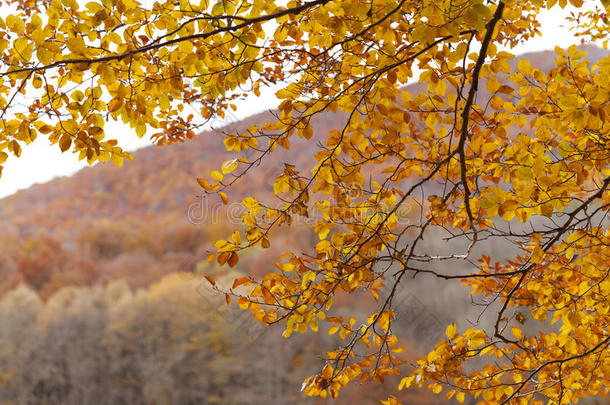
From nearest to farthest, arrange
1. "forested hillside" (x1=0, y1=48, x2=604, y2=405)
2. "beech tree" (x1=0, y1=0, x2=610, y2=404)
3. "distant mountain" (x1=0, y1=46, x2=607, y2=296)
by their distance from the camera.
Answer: "beech tree" (x1=0, y1=0, x2=610, y2=404) → "forested hillside" (x1=0, y1=48, x2=604, y2=405) → "distant mountain" (x1=0, y1=46, x2=607, y2=296)

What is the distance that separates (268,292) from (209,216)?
765 centimetres

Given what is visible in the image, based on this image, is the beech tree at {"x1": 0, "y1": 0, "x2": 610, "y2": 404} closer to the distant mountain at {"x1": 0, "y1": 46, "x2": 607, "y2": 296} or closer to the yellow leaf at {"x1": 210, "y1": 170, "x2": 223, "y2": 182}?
the yellow leaf at {"x1": 210, "y1": 170, "x2": 223, "y2": 182}

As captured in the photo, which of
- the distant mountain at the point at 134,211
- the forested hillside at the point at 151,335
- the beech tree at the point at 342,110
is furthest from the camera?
the distant mountain at the point at 134,211

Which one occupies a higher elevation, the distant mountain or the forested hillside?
the distant mountain

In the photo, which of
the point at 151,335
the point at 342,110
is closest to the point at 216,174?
the point at 342,110

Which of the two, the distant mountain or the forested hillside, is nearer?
the forested hillside

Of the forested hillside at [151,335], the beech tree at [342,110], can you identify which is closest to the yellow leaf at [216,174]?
the beech tree at [342,110]

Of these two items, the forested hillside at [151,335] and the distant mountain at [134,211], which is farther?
the distant mountain at [134,211]

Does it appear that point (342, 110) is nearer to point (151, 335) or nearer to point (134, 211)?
point (151, 335)

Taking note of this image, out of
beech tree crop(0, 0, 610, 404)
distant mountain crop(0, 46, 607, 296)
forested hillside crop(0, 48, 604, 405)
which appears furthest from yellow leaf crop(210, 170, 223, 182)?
distant mountain crop(0, 46, 607, 296)

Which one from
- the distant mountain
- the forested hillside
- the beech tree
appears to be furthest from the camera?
the distant mountain

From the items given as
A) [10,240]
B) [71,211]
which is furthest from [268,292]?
[71,211]

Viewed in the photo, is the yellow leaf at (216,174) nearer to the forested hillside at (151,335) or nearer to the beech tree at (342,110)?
the beech tree at (342,110)

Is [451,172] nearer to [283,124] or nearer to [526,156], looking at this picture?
[526,156]
